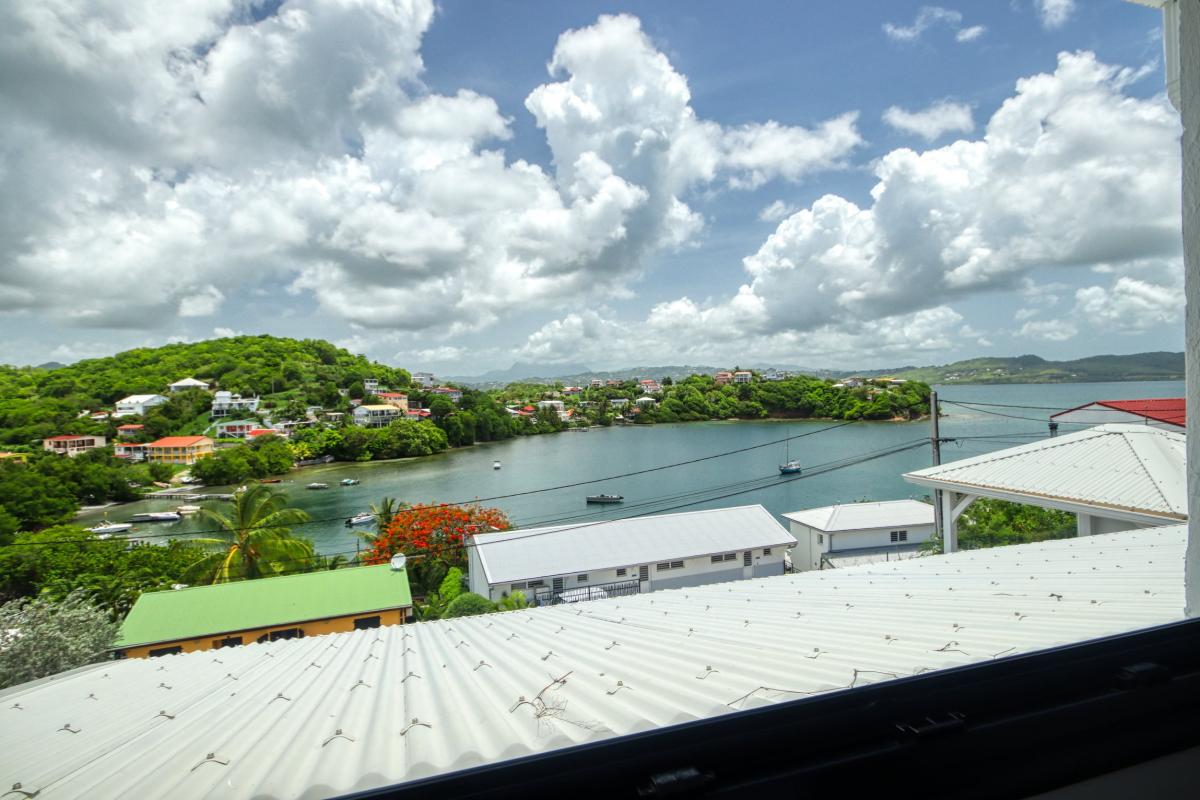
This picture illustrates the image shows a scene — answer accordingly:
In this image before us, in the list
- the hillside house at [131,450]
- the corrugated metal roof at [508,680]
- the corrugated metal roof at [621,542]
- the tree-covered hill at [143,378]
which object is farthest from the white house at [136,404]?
the corrugated metal roof at [621,542]

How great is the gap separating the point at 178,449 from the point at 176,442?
0.60m

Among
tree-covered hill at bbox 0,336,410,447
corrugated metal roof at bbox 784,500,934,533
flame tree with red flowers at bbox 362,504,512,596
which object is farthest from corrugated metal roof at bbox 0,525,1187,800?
corrugated metal roof at bbox 784,500,934,533

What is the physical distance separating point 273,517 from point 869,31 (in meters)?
9.32

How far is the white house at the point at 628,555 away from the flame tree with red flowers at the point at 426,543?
0.46 m

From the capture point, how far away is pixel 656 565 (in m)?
9.19

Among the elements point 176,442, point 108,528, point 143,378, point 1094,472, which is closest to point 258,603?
point 176,442

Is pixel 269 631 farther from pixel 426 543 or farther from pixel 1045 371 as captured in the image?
pixel 1045 371

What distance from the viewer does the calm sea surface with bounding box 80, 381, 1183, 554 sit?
55.0 ft

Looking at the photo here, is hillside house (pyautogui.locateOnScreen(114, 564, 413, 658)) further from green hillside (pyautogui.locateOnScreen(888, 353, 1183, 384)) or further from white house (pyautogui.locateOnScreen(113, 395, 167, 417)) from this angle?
green hillside (pyautogui.locateOnScreen(888, 353, 1183, 384))

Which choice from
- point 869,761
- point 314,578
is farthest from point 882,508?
point 869,761

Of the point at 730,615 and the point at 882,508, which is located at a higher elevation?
the point at 730,615

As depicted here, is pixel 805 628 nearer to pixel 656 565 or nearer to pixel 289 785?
pixel 289 785

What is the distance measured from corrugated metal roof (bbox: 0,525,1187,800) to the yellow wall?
4041 mm

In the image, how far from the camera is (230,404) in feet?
20.5
